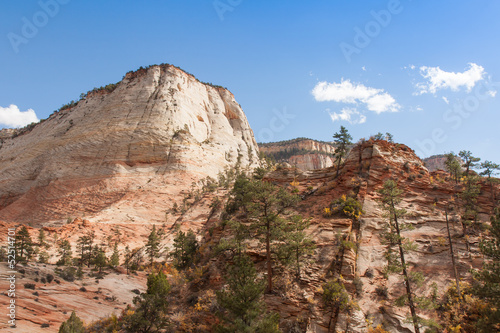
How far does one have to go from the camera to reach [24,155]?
2677 inches

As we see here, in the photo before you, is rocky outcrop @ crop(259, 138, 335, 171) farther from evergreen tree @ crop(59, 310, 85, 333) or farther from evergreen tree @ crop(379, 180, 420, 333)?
evergreen tree @ crop(59, 310, 85, 333)

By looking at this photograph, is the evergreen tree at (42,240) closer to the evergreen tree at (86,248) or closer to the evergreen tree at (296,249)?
the evergreen tree at (86,248)

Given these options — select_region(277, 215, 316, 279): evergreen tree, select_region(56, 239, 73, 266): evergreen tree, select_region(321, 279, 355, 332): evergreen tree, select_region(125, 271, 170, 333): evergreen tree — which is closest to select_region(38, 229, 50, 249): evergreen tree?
select_region(56, 239, 73, 266): evergreen tree

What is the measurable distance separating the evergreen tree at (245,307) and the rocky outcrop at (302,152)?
10070 cm

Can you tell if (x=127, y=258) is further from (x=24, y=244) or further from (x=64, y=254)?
(x=24, y=244)

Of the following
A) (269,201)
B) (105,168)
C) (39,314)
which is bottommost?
(39,314)

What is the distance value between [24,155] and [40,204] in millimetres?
24069

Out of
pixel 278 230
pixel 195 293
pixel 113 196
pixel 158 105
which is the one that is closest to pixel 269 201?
pixel 278 230

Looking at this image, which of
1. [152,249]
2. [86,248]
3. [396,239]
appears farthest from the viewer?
[152,249]

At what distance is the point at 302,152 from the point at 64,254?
110 metres

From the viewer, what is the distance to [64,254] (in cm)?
3256

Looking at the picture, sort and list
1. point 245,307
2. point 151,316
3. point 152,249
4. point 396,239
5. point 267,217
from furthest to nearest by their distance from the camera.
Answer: point 152,249 → point 151,316 → point 267,217 → point 396,239 → point 245,307

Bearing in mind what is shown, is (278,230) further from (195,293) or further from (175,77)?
(175,77)

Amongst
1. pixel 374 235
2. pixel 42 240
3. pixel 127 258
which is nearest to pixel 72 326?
pixel 127 258
